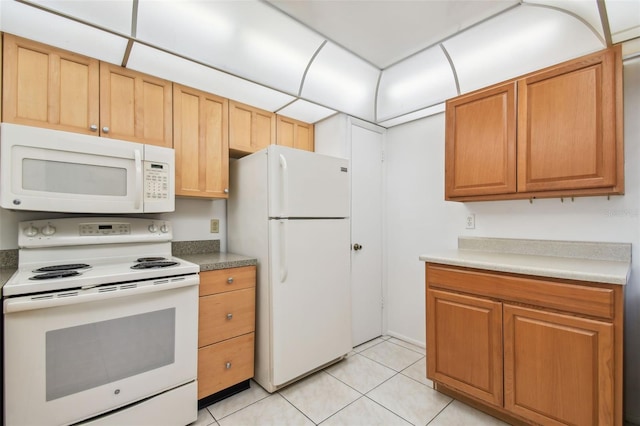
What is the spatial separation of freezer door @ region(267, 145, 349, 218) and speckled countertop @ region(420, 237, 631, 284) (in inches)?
31.5

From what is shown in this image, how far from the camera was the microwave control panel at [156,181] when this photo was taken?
1816 millimetres

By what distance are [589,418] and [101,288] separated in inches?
94.1

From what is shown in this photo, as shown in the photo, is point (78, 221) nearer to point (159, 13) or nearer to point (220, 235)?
point (220, 235)

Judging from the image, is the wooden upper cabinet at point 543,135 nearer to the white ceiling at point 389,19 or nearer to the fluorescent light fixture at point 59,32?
the white ceiling at point 389,19

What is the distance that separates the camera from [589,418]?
1.33 metres

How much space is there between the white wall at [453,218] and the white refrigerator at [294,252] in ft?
2.53

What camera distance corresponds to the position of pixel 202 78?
198 cm

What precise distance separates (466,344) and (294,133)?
85.5 inches

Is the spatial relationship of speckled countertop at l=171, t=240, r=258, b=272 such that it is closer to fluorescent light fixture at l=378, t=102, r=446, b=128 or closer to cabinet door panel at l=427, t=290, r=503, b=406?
cabinet door panel at l=427, t=290, r=503, b=406

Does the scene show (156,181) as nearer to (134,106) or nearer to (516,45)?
(134,106)

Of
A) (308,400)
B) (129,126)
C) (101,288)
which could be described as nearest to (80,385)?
(101,288)

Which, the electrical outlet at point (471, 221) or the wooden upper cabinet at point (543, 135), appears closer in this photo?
the wooden upper cabinet at point (543, 135)

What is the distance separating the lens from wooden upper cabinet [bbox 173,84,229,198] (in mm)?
2012

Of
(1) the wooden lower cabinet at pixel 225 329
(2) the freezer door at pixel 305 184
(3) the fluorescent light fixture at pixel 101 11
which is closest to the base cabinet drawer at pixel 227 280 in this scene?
(1) the wooden lower cabinet at pixel 225 329
